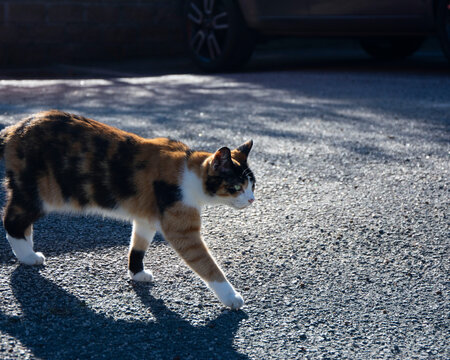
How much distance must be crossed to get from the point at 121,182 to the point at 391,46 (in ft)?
25.8

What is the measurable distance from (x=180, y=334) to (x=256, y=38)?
269 inches

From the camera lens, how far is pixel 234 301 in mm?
2629

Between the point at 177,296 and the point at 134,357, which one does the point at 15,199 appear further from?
the point at 134,357

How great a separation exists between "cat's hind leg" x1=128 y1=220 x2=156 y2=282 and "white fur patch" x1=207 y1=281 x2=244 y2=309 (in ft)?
1.24

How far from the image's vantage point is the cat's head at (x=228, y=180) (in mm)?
2721

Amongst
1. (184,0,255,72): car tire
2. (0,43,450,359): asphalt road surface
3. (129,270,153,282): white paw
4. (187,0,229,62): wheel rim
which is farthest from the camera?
(187,0,229,62): wheel rim

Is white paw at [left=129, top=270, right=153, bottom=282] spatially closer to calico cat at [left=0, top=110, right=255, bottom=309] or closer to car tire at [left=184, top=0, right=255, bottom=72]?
calico cat at [left=0, top=110, right=255, bottom=309]

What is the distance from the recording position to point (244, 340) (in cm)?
241

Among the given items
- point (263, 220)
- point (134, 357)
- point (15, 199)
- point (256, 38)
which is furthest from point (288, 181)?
point (256, 38)

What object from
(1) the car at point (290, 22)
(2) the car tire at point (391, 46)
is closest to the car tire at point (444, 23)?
(1) the car at point (290, 22)

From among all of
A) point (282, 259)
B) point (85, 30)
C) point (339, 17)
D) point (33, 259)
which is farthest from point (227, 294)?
point (85, 30)

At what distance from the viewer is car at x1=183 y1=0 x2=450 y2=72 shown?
738cm

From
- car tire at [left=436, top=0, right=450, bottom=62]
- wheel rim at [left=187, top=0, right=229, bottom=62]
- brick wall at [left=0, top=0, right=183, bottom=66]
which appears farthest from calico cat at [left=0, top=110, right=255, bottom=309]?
brick wall at [left=0, top=0, right=183, bottom=66]

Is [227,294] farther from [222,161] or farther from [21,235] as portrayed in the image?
[21,235]
